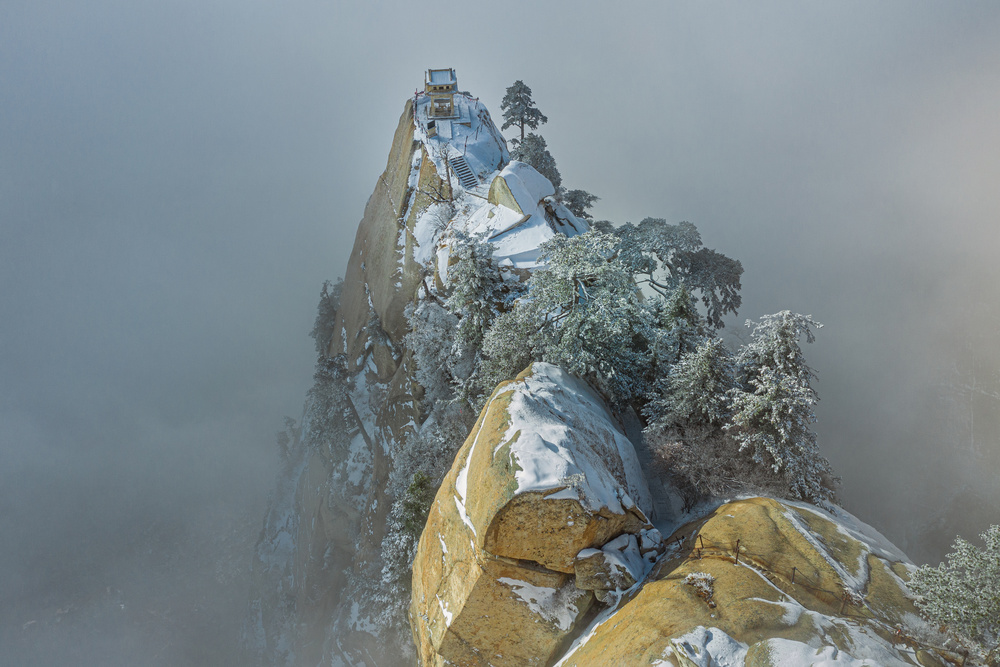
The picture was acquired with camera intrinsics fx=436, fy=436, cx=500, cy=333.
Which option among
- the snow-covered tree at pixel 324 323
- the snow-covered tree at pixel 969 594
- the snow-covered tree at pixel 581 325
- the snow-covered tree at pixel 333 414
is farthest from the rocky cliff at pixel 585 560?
the snow-covered tree at pixel 324 323

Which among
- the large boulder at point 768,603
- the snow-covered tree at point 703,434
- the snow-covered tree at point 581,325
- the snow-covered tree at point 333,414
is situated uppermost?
the snow-covered tree at point 581,325

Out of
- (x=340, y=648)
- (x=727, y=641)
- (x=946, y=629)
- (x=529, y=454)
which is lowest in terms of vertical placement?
(x=340, y=648)

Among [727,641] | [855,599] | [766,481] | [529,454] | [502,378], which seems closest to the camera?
[727,641]

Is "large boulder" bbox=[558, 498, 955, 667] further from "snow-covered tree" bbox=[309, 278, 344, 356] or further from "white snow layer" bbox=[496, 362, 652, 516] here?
"snow-covered tree" bbox=[309, 278, 344, 356]

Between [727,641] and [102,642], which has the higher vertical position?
[727,641]

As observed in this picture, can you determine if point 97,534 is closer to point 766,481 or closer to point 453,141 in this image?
point 453,141

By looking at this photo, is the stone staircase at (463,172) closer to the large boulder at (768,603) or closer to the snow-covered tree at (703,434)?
the snow-covered tree at (703,434)

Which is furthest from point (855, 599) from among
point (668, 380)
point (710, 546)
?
point (668, 380)
